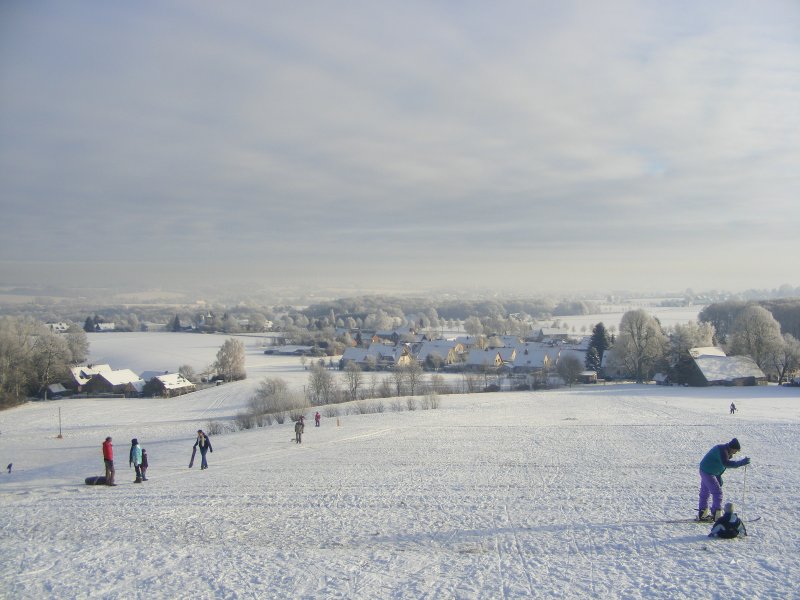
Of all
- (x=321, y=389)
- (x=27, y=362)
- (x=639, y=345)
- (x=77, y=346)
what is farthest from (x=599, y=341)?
(x=77, y=346)

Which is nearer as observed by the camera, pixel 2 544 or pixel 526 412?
pixel 2 544

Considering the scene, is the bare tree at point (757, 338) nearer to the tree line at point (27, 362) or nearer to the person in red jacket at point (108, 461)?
the person in red jacket at point (108, 461)

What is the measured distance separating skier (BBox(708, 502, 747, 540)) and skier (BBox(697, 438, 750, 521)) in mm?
522

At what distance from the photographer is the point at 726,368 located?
50625 mm

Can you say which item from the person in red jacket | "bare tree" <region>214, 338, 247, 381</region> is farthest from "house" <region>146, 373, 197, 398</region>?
the person in red jacket

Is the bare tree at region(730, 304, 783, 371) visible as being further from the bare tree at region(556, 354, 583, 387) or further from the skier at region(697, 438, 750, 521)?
the skier at region(697, 438, 750, 521)

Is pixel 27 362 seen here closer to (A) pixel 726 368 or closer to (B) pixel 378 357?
(B) pixel 378 357

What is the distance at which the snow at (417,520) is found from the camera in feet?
25.1

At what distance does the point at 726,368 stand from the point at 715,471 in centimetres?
4854

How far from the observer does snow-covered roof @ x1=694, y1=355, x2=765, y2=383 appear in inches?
1954

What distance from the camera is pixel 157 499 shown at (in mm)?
12500

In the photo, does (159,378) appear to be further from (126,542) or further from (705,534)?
(705,534)

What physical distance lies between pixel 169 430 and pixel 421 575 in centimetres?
2995

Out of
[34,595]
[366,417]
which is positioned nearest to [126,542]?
[34,595]
